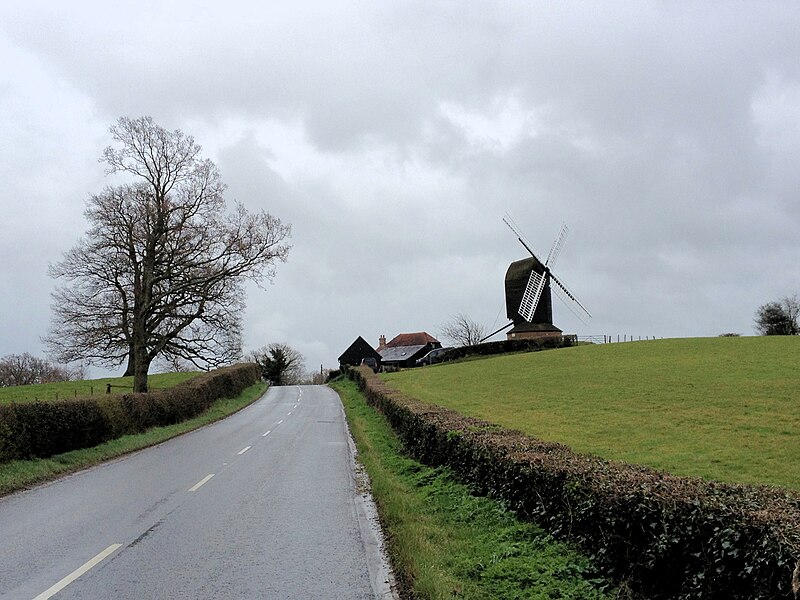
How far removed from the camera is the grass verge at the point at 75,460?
1433cm

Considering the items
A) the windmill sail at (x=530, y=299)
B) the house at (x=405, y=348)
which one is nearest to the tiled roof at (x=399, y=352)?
the house at (x=405, y=348)

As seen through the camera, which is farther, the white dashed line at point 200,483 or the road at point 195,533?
the white dashed line at point 200,483

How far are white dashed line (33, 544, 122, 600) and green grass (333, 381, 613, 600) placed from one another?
330cm

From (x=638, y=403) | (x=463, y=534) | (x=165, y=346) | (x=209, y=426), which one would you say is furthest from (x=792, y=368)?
(x=165, y=346)

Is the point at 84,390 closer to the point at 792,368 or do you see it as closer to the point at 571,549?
the point at 792,368

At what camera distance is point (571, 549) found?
706 cm

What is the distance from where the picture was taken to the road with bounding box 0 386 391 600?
22.7 ft

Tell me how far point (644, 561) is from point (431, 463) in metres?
8.91

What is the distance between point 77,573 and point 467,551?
164 inches

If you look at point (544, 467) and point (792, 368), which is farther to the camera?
point (792, 368)

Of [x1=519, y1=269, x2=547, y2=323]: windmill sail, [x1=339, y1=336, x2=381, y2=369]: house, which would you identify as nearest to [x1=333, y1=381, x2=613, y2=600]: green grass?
[x1=519, y1=269, x2=547, y2=323]: windmill sail

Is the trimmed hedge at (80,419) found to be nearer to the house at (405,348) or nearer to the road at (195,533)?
the road at (195,533)

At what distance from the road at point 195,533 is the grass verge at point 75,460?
0.53 metres

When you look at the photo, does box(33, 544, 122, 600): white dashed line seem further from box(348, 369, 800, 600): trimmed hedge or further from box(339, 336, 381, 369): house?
box(339, 336, 381, 369): house
